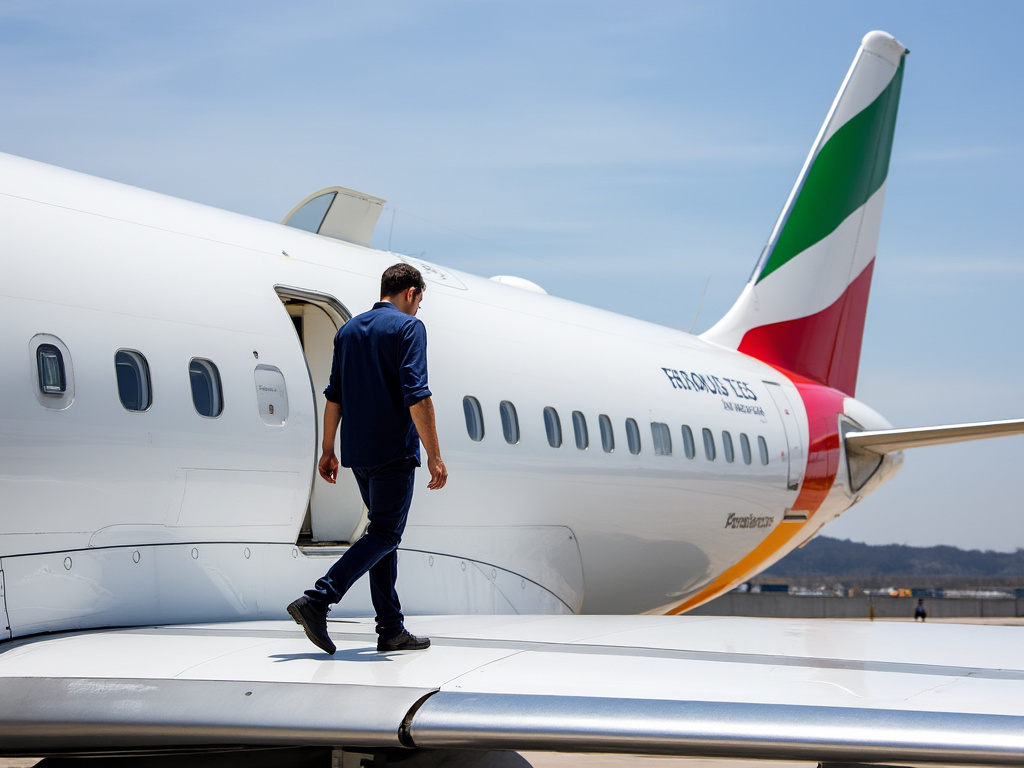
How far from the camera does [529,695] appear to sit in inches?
141

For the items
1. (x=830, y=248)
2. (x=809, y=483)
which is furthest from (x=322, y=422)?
(x=830, y=248)

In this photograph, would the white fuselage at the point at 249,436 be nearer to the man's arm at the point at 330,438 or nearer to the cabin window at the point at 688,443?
the cabin window at the point at 688,443

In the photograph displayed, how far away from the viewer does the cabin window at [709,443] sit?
10.1 m

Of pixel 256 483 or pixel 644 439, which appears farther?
pixel 644 439

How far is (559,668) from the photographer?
13.2 feet

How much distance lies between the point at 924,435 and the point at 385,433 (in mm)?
8128

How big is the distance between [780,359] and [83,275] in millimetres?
9318

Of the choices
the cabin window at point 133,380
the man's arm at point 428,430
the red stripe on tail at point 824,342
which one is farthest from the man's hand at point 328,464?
the red stripe on tail at point 824,342

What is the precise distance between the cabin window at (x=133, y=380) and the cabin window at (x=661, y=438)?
4960 millimetres

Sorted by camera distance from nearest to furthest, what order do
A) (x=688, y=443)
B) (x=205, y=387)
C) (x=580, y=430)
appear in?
(x=205, y=387) → (x=580, y=430) → (x=688, y=443)

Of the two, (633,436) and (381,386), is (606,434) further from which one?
(381,386)

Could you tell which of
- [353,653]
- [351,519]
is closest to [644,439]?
[351,519]

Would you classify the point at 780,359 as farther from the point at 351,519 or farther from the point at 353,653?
the point at 353,653

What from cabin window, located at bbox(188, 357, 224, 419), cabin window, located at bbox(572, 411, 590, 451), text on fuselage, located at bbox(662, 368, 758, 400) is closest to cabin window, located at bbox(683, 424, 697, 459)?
text on fuselage, located at bbox(662, 368, 758, 400)
